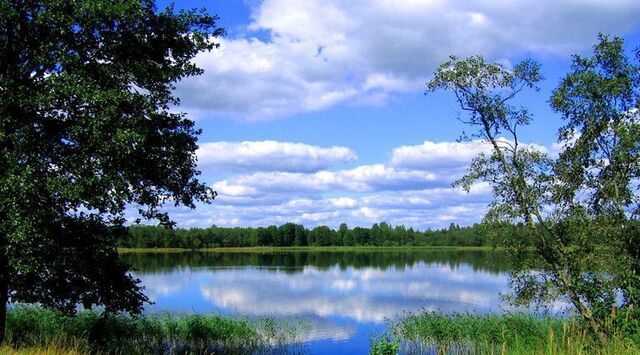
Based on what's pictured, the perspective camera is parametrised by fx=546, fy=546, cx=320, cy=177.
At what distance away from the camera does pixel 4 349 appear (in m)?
11.2

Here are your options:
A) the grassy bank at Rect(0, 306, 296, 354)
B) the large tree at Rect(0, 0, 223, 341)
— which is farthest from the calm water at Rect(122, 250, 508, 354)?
the large tree at Rect(0, 0, 223, 341)

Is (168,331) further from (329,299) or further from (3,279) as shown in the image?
(329,299)

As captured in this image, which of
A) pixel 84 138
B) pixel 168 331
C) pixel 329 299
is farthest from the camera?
pixel 329 299

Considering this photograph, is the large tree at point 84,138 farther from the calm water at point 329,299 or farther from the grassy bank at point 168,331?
the calm water at point 329,299

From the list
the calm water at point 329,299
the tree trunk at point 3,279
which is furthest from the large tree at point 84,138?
the calm water at point 329,299

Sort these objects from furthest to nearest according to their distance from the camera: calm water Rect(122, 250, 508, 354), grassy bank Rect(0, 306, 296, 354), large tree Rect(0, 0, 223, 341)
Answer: calm water Rect(122, 250, 508, 354) < grassy bank Rect(0, 306, 296, 354) < large tree Rect(0, 0, 223, 341)

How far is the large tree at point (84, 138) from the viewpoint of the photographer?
1273cm

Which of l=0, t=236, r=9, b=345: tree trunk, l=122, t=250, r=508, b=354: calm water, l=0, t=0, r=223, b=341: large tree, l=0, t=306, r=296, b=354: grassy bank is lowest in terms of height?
l=122, t=250, r=508, b=354: calm water

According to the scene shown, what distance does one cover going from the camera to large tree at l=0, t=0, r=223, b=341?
501 inches

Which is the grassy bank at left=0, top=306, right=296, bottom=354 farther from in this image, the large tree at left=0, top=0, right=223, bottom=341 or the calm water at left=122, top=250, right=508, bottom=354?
the large tree at left=0, top=0, right=223, bottom=341

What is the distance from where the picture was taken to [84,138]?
13164 millimetres

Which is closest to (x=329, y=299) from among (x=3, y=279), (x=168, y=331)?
(x=168, y=331)

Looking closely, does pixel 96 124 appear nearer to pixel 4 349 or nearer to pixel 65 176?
pixel 65 176

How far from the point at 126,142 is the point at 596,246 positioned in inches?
557
